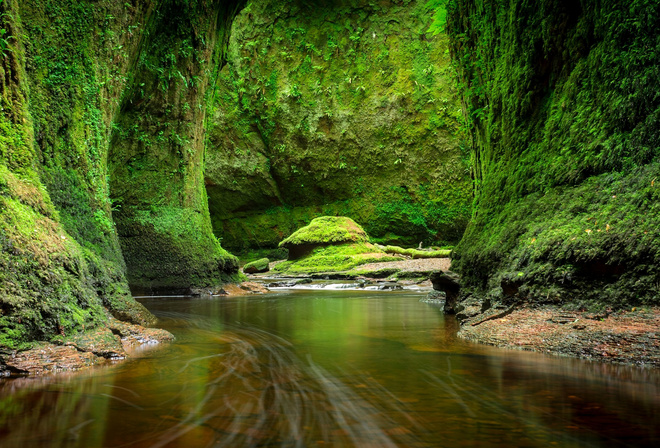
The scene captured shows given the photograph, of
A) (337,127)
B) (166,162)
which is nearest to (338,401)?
(166,162)

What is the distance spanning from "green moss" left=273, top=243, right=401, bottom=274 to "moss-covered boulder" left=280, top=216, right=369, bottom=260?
9.6 inches

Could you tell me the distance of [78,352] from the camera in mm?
2881

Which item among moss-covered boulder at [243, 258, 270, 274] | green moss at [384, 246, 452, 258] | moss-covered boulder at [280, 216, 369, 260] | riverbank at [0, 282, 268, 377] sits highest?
moss-covered boulder at [280, 216, 369, 260]

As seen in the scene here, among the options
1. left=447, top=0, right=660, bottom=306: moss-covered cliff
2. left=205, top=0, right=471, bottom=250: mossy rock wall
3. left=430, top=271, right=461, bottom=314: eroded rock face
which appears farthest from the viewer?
left=205, top=0, right=471, bottom=250: mossy rock wall

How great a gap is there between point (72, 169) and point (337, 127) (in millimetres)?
21408

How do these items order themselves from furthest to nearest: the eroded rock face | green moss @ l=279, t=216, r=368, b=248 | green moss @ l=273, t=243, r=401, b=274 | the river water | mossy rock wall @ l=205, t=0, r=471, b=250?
mossy rock wall @ l=205, t=0, r=471, b=250 → green moss @ l=279, t=216, r=368, b=248 → green moss @ l=273, t=243, r=401, b=274 → the eroded rock face → the river water

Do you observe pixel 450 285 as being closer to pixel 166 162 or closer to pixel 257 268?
pixel 166 162

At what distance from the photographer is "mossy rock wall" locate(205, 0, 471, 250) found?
24.4m

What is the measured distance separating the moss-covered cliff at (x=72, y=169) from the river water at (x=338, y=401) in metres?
0.71

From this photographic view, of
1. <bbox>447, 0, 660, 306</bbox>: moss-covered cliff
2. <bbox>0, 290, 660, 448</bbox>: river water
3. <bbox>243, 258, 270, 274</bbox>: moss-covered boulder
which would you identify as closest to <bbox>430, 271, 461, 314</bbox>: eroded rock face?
<bbox>447, 0, 660, 306</bbox>: moss-covered cliff

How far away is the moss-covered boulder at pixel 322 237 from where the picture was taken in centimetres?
1795

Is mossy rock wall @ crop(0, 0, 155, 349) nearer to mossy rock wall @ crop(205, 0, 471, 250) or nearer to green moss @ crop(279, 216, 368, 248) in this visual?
green moss @ crop(279, 216, 368, 248)

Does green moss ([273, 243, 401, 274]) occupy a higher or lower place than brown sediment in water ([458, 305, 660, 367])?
higher

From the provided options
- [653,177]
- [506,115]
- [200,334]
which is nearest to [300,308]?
[200,334]
